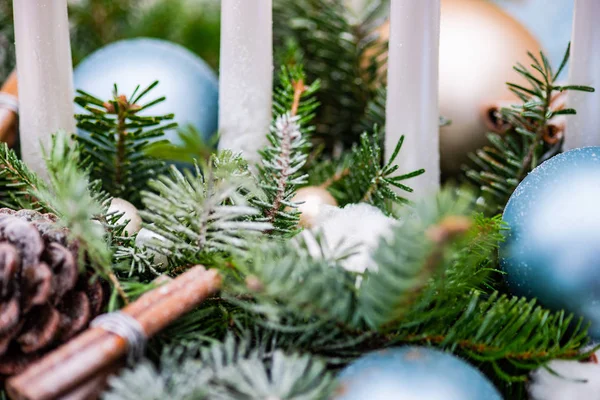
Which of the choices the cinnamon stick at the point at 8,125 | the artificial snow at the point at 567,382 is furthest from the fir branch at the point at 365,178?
the cinnamon stick at the point at 8,125

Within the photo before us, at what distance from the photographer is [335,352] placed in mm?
277

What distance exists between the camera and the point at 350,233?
11.8 inches

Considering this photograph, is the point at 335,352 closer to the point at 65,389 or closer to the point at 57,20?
the point at 65,389

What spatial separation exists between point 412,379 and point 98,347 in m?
0.13

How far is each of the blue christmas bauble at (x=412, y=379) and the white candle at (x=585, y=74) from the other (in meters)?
0.21

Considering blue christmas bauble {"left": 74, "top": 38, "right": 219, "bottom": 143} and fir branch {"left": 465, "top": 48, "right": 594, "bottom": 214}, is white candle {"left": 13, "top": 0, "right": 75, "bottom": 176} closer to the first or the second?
blue christmas bauble {"left": 74, "top": 38, "right": 219, "bottom": 143}

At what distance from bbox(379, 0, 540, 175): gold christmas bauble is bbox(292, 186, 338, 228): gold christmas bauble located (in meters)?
0.14

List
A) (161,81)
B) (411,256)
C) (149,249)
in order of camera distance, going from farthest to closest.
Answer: (161,81) < (149,249) < (411,256)

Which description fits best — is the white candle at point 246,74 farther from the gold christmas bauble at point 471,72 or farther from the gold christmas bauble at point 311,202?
the gold christmas bauble at point 471,72

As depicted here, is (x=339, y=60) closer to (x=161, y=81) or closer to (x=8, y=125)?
(x=161, y=81)

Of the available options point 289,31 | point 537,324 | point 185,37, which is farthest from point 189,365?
point 185,37

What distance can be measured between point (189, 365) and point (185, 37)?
20.1 inches

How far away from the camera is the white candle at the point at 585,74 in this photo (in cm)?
35

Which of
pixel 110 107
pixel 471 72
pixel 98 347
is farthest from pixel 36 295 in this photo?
pixel 471 72
